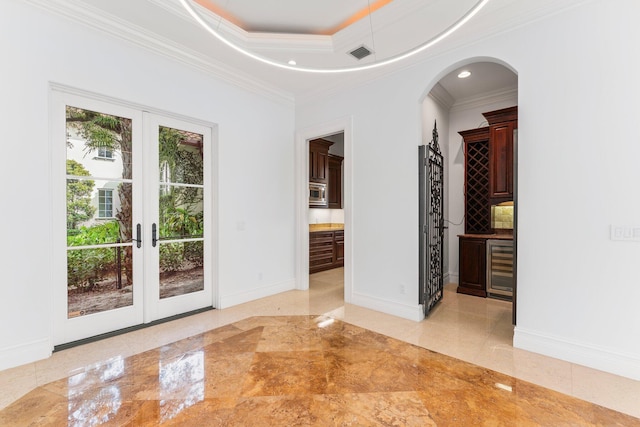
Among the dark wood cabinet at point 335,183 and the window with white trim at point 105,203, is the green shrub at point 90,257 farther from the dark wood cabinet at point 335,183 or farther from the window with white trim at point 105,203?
the dark wood cabinet at point 335,183

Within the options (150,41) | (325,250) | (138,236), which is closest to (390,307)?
(325,250)

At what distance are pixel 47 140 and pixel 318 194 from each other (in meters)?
4.60

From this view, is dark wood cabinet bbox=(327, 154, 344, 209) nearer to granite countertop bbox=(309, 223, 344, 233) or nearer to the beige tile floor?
granite countertop bbox=(309, 223, 344, 233)

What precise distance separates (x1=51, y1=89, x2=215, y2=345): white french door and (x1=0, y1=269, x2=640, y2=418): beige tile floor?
1.23ft

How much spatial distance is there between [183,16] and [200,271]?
2.94m

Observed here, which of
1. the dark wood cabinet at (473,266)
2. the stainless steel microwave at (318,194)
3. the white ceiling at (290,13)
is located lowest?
the dark wood cabinet at (473,266)

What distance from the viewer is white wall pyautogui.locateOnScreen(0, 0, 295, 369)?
98.0 inches

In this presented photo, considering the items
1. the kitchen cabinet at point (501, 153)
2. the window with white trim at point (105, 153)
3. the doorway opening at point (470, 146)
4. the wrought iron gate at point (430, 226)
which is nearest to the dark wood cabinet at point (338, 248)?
the doorway opening at point (470, 146)

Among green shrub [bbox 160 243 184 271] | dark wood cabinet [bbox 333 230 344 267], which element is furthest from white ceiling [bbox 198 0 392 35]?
dark wood cabinet [bbox 333 230 344 267]

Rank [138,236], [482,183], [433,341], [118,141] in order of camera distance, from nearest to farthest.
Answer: [433,341]
[118,141]
[138,236]
[482,183]

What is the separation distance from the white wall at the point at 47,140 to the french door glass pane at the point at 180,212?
272 millimetres

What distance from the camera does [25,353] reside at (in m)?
2.53

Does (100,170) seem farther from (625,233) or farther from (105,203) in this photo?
(625,233)

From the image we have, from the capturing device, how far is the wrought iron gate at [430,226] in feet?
11.6
